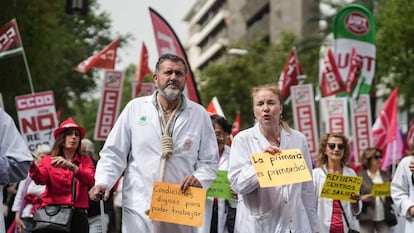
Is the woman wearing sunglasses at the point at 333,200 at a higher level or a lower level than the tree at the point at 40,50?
lower

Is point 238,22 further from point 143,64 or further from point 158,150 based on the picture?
point 158,150

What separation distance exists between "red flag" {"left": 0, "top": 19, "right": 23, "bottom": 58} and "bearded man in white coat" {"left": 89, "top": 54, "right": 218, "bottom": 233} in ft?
50.2

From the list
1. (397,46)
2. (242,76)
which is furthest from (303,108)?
(242,76)

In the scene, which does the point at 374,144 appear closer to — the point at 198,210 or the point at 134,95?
the point at 134,95

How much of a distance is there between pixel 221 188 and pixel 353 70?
11.5 meters

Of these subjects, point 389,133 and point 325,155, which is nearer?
point 325,155

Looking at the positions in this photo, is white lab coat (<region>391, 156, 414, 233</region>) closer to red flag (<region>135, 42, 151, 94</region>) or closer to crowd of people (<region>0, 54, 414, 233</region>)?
crowd of people (<region>0, 54, 414, 233</region>)

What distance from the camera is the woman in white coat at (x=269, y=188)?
8031 millimetres

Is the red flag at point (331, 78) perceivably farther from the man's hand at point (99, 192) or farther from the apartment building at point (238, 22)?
the apartment building at point (238, 22)

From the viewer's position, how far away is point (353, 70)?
2167 centimetres

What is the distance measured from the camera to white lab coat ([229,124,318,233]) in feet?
26.3

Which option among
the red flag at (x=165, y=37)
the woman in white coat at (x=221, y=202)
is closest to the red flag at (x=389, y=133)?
the red flag at (x=165, y=37)

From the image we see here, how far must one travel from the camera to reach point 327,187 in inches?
426

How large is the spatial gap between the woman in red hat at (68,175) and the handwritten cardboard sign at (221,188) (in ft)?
3.98
